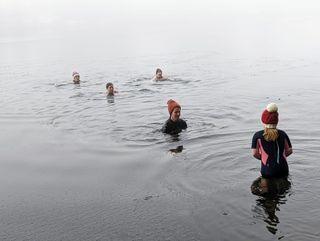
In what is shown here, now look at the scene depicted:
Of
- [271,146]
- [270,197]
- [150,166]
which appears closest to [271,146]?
[271,146]

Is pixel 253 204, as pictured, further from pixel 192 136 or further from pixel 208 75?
pixel 208 75

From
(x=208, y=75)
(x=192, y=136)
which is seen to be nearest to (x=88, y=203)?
(x=192, y=136)

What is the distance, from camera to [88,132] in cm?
1523

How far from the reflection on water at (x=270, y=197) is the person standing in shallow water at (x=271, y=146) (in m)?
0.26

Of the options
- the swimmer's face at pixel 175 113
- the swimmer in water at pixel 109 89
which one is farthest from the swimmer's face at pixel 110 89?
the swimmer's face at pixel 175 113

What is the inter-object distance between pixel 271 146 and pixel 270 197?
95 centimetres

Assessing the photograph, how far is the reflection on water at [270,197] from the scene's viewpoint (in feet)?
25.4

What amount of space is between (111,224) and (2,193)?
302 cm

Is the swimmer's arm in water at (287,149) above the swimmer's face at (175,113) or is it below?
above

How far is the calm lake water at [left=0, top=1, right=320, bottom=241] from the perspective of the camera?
7793 millimetres

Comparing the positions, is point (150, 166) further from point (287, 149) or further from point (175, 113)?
point (287, 149)

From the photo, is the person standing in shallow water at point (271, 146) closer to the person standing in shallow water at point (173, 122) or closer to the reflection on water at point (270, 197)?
the reflection on water at point (270, 197)

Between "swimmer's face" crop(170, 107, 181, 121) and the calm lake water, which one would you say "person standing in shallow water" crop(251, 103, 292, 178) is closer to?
the calm lake water

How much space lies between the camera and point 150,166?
11.2 meters
